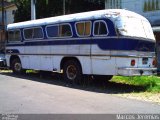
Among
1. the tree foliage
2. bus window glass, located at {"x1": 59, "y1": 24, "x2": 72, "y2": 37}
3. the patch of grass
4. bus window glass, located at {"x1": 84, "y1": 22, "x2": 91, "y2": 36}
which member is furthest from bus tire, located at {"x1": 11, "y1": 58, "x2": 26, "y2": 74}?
the tree foliage

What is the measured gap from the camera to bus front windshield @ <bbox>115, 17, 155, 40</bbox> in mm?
13422

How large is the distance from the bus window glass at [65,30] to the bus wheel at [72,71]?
44.3 inches

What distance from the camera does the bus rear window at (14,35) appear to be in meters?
18.7

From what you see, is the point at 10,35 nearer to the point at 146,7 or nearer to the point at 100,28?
the point at 100,28

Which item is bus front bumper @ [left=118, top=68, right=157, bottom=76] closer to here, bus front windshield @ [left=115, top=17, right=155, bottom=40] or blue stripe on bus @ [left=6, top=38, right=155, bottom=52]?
blue stripe on bus @ [left=6, top=38, right=155, bottom=52]

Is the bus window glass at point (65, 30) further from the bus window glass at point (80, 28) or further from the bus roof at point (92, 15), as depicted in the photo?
the bus window glass at point (80, 28)

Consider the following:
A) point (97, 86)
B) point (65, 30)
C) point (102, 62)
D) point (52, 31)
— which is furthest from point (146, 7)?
point (102, 62)

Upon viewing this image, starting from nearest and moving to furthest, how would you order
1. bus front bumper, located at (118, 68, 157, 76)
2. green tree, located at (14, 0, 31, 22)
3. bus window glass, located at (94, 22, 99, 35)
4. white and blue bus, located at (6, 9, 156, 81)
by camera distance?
bus front bumper, located at (118, 68, 157, 76) < white and blue bus, located at (6, 9, 156, 81) < bus window glass, located at (94, 22, 99, 35) < green tree, located at (14, 0, 31, 22)

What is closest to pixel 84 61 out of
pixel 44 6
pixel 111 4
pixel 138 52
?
pixel 138 52

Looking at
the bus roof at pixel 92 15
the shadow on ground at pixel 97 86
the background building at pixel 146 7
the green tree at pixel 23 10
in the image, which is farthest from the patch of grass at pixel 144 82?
the green tree at pixel 23 10

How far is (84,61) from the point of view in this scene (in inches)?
577

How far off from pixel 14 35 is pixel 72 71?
16.2 ft

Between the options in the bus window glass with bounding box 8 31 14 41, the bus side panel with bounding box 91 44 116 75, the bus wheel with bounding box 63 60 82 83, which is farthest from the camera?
the bus window glass with bounding box 8 31 14 41

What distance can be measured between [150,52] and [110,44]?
63.8 inches
